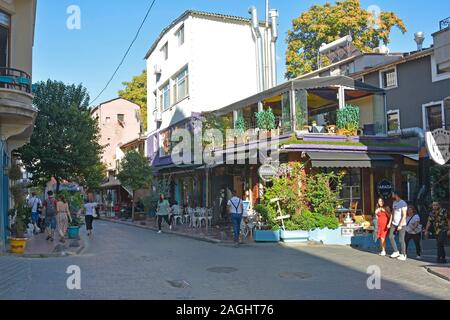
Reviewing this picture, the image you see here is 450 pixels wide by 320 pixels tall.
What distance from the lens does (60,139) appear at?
23625mm

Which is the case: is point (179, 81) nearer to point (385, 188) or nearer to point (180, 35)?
point (180, 35)

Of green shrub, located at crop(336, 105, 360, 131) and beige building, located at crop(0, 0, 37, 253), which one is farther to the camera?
green shrub, located at crop(336, 105, 360, 131)

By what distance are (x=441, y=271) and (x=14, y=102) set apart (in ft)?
39.3

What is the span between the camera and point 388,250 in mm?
15289

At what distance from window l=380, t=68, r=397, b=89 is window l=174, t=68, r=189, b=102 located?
12285 millimetres

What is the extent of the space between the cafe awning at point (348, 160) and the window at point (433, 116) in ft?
19.6

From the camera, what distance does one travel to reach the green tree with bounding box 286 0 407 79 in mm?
37594

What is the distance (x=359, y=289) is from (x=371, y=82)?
2006cm

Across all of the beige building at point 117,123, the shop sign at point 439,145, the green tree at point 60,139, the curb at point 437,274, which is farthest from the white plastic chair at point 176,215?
the beige building at point 117,123

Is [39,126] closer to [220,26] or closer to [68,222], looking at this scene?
[68,222]

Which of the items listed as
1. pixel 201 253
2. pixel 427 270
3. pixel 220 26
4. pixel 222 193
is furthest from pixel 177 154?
pixel 427 270

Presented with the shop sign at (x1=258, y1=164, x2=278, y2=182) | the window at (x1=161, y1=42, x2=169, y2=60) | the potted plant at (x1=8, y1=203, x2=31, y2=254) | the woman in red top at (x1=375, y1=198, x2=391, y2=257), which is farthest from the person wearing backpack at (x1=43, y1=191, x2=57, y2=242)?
the window at (x1=161, y1=42, x2=169, y2=60)

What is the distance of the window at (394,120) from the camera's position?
26.2m

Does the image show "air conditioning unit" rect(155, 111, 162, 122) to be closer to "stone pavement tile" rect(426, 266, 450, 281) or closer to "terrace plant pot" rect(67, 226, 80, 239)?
"terrace plant pot" rect(67, 226, 80, 239)
